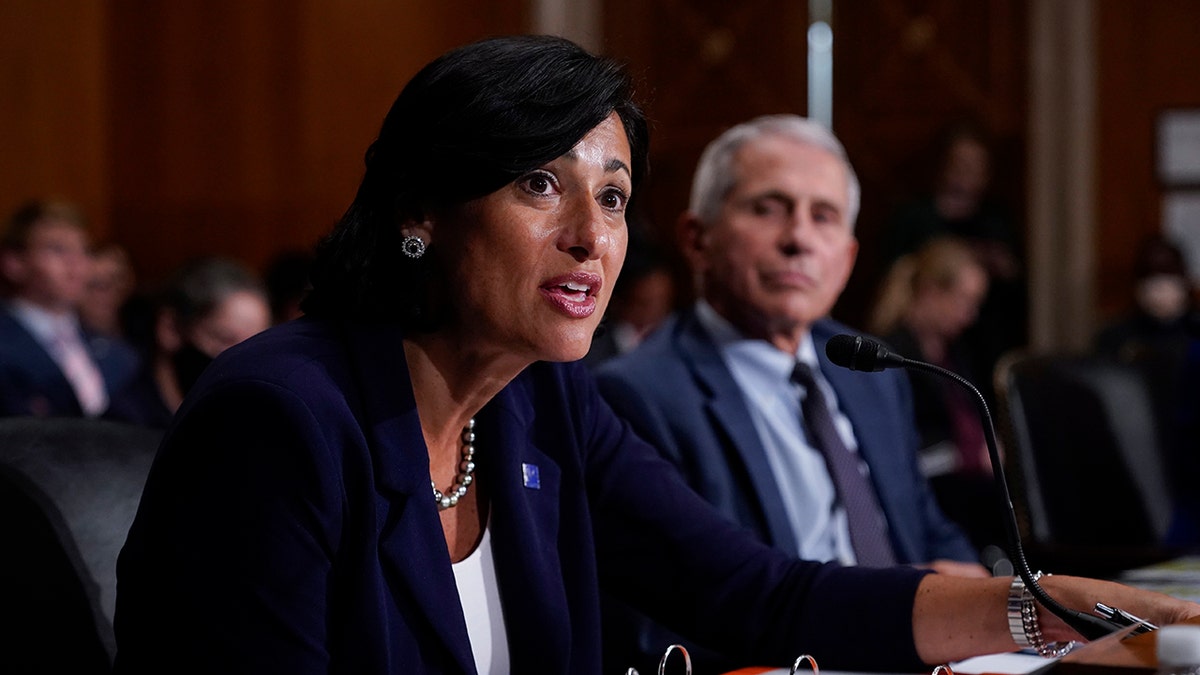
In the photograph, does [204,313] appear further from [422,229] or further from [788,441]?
[422,229]

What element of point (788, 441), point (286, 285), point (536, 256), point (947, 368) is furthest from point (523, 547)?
point (286, 285)

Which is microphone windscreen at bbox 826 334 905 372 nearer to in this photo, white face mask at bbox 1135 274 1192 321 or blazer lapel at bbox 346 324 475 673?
blazer lapel at bbox 346 324 475 673

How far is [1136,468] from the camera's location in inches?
121

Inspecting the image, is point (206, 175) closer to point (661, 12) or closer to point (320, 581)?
point (661, 12)

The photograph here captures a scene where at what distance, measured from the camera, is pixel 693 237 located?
8.34 feet

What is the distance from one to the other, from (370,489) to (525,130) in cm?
→ 38

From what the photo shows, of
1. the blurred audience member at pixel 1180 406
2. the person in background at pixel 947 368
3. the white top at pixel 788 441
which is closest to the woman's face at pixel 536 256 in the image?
the white top at pixel 788 441

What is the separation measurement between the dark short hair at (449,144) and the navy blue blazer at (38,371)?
320 cm

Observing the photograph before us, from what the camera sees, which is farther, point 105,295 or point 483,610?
point 105,295

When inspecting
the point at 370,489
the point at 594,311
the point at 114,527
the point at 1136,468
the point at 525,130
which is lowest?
the point at 1136,468

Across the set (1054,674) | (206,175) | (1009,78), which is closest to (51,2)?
(206,175)

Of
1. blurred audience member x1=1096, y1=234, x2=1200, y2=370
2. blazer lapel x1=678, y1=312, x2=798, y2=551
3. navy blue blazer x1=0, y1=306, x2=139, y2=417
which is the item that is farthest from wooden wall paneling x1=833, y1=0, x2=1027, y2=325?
blazer lapel x1=678, y1=312, x2=798, y2=551

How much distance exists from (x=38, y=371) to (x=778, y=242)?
3.53 meters

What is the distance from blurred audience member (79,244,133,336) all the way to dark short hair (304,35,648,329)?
4.96 m
